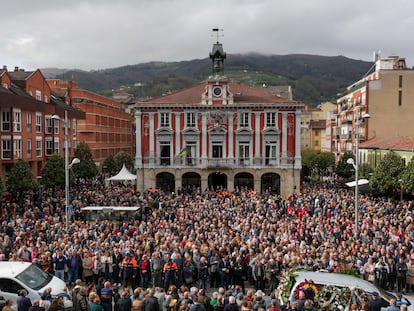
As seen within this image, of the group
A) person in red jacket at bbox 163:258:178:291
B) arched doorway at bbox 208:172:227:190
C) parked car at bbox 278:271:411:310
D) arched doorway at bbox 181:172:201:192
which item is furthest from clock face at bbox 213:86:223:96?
parked car at bbox 278:271:411:310

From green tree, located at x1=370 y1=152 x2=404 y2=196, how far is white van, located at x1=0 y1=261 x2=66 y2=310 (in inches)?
1120

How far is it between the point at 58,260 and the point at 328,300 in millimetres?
9661

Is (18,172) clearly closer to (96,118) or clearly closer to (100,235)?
(100,235)

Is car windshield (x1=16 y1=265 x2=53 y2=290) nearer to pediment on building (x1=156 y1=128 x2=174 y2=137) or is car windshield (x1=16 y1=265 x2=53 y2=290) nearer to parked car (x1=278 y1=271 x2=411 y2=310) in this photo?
parked car (x1=278 y1=271 x2=411 y2=310)

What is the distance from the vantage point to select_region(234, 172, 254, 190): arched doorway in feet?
171

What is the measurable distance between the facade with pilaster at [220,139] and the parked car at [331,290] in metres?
36.5

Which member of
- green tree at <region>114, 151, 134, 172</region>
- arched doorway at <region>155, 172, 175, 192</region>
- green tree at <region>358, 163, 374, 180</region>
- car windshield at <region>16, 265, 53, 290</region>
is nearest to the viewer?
car windshield at <region>16, 265, 53, 290</region>

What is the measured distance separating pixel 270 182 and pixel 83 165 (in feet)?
65.6

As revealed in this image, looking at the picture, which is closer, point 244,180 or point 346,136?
point 244,180

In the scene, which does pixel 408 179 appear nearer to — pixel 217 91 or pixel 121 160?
pixel 217 91

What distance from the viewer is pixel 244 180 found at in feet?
171

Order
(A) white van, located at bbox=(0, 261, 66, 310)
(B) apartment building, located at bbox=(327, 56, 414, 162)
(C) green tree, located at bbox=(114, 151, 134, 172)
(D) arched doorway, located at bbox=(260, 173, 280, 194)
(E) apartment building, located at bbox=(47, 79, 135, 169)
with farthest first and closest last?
(C) green tree, located at bbox=(114, 151, 134, 172) → (E) apartment building, located at bbox=(47, 79, 135, 169) → (B) apartment building, located at bbox=(327, 56, 414, 162) → (D) arched doorway, located at bbox=(260, 173, 280, 194) → (A) white van, located at bbox=(0, 261, 66, 310)

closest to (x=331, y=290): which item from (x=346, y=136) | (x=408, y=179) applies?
(x=408, y=179)

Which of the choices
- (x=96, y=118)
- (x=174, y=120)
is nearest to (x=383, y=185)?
(x=174, y=120)
